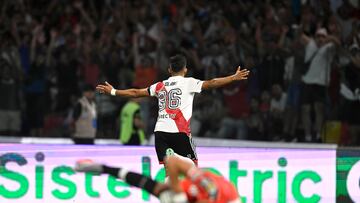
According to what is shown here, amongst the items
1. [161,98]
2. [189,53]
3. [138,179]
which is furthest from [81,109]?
[138,179]

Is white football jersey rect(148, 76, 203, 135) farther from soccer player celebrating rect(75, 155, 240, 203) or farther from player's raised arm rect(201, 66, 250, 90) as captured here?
soccer player celebrating rect(75, 155, 240, 203)

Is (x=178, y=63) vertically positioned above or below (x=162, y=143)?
above

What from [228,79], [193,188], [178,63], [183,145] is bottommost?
[193,188]

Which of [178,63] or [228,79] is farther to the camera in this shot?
[178,63]

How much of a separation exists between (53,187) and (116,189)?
92cm

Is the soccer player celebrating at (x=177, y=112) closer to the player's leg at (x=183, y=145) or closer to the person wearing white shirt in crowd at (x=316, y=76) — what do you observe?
the player's leg at (x=183, y=145)

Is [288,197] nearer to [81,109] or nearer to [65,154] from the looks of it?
[65,154]

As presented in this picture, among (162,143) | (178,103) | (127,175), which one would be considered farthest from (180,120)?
(127,175)

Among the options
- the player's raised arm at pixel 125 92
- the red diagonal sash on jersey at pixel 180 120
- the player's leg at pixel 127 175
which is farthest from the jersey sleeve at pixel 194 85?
the player's leg at pixel 127 175

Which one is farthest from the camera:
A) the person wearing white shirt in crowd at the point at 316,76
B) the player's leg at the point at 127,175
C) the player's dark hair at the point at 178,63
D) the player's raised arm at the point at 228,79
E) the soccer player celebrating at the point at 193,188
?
the person wearing white shirt in crowd at the point at 316,76

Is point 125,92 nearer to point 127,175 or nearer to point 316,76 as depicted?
point 127,175

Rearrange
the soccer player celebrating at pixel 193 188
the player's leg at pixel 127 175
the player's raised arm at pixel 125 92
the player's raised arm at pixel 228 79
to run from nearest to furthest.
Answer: the soccer player celebrating at pixel 193 188 < the player's leg at pixel 127 175 < the player's raised arm at pixel 228 79 < the player's raised arm at pixel 125 92

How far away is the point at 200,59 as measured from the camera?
64.9 ft

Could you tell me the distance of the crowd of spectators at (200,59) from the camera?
1781 centimetres
